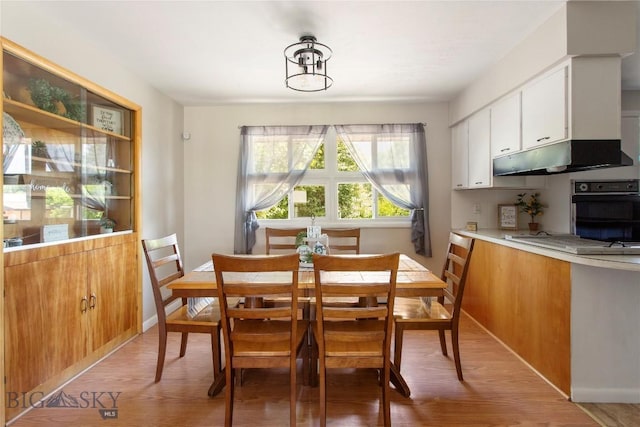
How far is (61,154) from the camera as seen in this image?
2367mm

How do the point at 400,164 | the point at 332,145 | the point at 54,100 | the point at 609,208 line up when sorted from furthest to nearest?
the point at 332,145
the point at 400,164
the point at 609,208
the point at 54,100

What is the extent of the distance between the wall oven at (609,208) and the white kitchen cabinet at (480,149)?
794 millimetres

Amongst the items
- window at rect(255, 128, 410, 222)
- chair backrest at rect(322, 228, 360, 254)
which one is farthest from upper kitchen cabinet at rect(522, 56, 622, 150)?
window at rect(255, 128, 410, 222)

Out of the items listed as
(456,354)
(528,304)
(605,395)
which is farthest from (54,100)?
(605,395)

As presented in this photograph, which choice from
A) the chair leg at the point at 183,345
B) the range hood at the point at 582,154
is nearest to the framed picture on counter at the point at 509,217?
the range hood at the point at 582,154

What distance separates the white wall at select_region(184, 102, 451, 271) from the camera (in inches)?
159

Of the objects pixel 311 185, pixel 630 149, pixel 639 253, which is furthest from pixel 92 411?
pixel 630 149

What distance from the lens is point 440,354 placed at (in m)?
Result: 2.73

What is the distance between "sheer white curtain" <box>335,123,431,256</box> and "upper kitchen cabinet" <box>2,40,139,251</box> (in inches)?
92.1

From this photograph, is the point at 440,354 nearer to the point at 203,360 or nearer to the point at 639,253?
the point at 639,253

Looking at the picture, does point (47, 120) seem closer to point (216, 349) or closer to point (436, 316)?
point (216, 349)

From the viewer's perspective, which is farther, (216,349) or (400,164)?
(400,164)

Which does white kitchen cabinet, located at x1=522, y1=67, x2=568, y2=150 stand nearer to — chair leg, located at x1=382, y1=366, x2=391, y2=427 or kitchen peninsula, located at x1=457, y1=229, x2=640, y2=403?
kitchen peninsula, located at x1=457, y1=229, x2=640, y2=403

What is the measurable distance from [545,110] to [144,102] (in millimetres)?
3387
